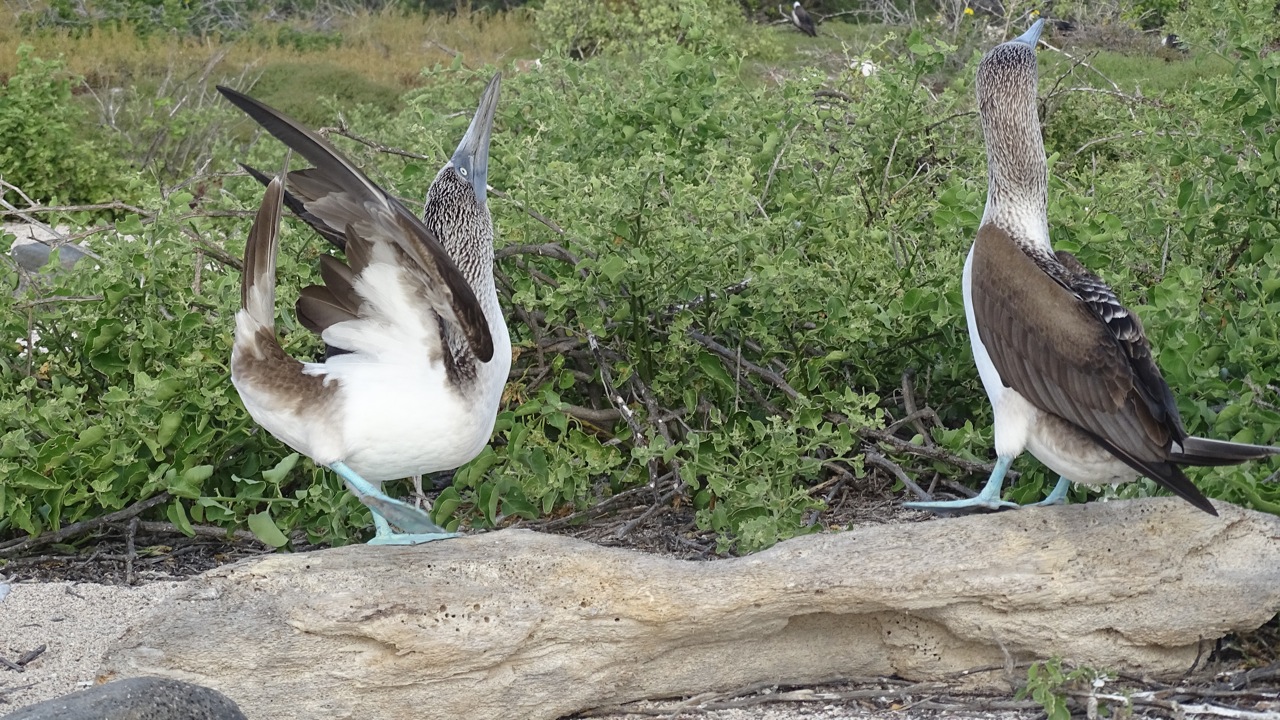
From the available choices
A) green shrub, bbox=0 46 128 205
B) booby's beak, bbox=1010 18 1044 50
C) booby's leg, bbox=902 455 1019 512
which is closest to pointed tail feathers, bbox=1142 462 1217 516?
booby's leg, bbox=902 455 1019 512

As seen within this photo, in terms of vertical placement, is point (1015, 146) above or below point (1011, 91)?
below

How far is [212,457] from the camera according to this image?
14.4ft

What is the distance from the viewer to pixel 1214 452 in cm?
319

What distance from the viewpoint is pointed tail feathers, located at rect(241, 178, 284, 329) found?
331cm

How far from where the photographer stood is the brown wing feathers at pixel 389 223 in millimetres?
3049

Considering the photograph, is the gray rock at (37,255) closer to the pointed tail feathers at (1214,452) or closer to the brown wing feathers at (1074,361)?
the brown wing feathers at (1074,361)

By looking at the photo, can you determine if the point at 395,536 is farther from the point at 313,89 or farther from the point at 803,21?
the point at 803,21

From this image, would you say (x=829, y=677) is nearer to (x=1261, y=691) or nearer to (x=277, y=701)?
(x=1261, y=691)

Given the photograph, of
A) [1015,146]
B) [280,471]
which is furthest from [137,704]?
[1015,146]

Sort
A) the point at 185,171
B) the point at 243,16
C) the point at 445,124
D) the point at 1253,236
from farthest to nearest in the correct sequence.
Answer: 1. the point at 243,16
2. the point at 185,171
3. the point at 445,124
4. the point at 1253,236

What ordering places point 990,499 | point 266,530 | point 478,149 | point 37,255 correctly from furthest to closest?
point 37,255
point 266,530
point 478,149
point 990,499

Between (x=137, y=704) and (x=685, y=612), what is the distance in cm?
121

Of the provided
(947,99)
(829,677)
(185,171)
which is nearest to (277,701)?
(829,677)

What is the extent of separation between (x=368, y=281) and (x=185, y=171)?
7.96 m
